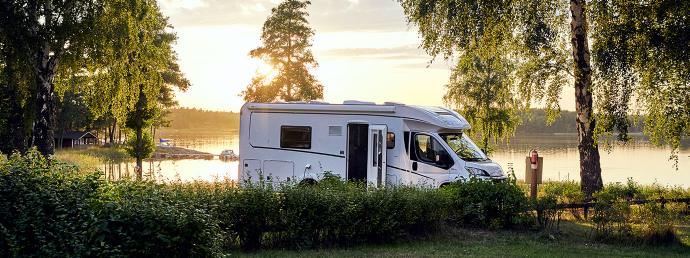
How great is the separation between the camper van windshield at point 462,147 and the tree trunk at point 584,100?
324cm

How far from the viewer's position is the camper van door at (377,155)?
15219 millimetres

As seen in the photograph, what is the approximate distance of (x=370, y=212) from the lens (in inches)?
412

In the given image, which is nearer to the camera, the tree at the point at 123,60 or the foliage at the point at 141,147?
the tree at the point at 123,60

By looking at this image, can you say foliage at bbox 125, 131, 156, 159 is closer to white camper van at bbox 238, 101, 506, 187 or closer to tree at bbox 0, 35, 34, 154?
tree at bbox 0, 35, 34, 154

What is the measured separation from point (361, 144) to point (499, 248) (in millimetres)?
6086

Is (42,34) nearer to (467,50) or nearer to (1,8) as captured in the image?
(1,8)

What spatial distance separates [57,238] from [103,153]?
60981 mm

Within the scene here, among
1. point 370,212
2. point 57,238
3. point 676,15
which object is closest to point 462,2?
point 676,15

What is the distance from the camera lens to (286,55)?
155 ft

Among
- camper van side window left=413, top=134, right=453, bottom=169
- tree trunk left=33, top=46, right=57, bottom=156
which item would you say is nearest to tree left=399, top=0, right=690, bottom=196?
camper van side window left=413, top=134, right=453, bottom=169

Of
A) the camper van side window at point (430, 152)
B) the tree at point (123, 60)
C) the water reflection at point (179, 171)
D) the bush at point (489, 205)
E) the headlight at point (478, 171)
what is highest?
the tree at point (123, 60)

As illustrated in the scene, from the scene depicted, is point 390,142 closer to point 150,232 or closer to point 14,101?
point 150,232

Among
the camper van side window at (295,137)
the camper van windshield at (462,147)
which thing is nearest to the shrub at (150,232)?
the camper van windshield at (462,147)

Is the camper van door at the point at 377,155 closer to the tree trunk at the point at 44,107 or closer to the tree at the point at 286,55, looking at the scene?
the tree trunk at the point at 44,107
